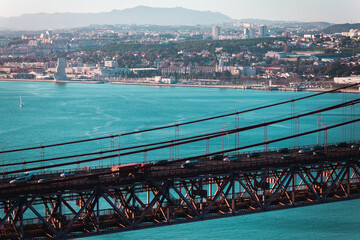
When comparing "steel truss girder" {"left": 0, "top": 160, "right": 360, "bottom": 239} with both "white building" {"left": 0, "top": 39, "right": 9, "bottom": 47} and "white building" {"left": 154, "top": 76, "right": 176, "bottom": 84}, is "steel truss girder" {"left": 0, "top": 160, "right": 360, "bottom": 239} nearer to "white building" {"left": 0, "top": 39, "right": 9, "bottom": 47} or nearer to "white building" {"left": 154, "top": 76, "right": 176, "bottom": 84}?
"white building" {"left": 154, "top": 76, "right": 176, "bottom": 84}

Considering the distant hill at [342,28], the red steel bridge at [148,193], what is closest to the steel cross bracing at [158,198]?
the red steel bridge at [148,193]

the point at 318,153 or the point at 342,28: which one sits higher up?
the point at 318,153

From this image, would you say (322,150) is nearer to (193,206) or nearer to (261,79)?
(193,206)

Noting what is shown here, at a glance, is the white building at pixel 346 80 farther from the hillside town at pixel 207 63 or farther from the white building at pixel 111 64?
the white building at pixel 111 64

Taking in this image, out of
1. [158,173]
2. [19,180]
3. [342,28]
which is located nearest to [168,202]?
[158,173]

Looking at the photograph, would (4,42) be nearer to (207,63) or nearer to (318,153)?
(207,63)

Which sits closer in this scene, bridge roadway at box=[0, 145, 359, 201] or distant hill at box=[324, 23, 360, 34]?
bridge roadway at box=[0, 145, 359, 201]

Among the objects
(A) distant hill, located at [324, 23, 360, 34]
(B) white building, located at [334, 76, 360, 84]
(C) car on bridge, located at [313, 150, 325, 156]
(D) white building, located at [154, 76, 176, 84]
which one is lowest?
(D) white building, located at [154, 76, 176, 84]

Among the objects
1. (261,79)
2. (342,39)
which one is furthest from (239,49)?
(261,79)

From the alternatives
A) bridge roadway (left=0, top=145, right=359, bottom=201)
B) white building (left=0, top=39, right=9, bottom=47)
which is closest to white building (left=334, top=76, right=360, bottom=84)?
bridge roadway (left=0, top=145, right=359, bottom=201)
